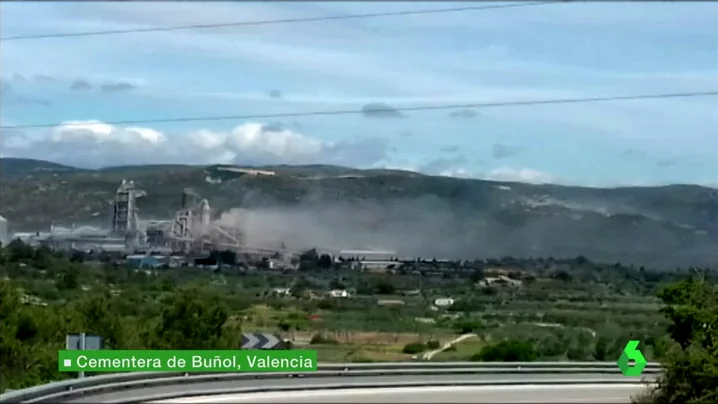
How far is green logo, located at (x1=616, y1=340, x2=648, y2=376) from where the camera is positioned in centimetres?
2019

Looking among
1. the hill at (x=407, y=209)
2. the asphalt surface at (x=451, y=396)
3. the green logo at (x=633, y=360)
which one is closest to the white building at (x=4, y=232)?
the hill at (x=407, y=209)

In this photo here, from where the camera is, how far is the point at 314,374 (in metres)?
18.2

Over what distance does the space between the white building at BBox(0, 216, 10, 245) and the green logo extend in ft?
45.0

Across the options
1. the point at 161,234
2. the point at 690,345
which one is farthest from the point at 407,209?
the point at 690,345

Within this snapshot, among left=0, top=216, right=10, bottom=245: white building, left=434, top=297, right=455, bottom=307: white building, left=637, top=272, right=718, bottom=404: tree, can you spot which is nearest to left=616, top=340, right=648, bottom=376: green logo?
left=637, top=272, right=718, bottom=404: tree

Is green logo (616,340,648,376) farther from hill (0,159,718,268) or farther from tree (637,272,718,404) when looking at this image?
hill (0,159,718,268)

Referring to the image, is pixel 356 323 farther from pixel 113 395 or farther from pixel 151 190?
pixel 113 395

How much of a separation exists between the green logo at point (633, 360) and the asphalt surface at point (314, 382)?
0.31 metres

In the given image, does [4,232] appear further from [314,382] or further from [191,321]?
[314,382]

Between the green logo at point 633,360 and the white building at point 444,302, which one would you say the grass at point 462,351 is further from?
the green logo at point 633,360

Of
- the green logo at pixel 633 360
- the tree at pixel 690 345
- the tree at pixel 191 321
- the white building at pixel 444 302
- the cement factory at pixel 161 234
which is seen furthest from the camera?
the white building at pixel 444 302

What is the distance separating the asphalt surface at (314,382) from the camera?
15.0m

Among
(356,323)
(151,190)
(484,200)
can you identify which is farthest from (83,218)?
(484,200)

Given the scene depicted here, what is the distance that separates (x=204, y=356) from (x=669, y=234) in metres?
11.1
